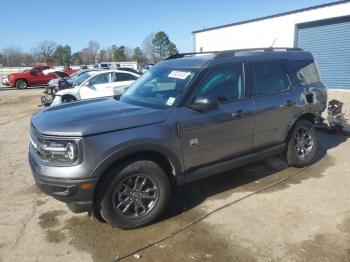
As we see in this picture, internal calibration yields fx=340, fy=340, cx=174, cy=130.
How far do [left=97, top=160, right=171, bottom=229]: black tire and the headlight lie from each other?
0.44 metres

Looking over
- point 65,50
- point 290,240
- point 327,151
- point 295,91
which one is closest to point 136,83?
point 295,91

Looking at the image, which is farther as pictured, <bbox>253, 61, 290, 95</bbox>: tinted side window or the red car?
the red car

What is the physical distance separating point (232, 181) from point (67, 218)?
2.49 metres

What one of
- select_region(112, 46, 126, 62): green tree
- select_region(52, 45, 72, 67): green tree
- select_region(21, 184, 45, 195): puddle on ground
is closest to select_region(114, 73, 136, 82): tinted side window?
select_region(21, 184, 45, 195): puddle on ground

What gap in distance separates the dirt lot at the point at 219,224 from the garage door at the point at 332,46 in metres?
12.1

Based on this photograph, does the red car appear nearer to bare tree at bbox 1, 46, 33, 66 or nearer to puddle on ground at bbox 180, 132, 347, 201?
puddle on ground at bbox 180, 132, 347, 201

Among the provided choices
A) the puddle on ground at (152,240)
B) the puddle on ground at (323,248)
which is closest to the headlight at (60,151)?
the puddle on ground at (152,240)

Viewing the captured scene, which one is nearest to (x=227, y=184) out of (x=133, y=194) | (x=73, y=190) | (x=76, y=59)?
(x=133, y=194)

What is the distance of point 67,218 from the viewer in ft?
14.1

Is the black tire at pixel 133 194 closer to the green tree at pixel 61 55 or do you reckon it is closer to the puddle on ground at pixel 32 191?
the puddle on ground at pixel 32 191

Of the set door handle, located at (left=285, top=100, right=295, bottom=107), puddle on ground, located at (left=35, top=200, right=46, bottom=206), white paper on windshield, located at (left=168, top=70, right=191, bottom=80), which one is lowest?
puddle on ground, located at (left=35, top=200, right=46, bottom=206)

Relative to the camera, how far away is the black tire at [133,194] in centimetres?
371

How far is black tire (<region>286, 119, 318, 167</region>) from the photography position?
559 cm

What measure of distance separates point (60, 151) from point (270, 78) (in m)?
3.25
